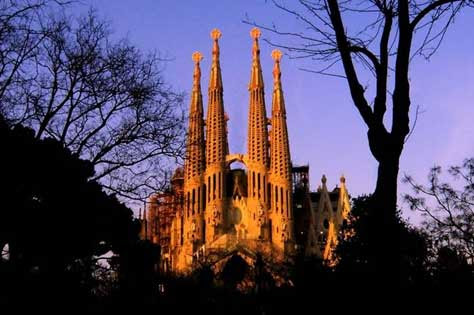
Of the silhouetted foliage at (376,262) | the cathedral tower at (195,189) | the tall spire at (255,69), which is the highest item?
the tall spire at (255,69)

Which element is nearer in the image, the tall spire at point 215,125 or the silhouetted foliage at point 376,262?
the silhouetted foliage at point 376,262

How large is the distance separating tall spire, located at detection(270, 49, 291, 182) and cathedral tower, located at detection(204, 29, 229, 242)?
14.1 ft

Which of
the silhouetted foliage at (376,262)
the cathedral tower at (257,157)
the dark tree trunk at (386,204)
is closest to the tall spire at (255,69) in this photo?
the cathedral tower at (257,157)

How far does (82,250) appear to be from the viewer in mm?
12922

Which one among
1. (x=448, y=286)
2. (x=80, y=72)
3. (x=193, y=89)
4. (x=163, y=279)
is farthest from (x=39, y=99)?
(x=193, y=89)

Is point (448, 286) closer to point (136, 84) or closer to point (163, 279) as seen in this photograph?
point (163, 279)

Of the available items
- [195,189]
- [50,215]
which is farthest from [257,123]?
[50,215]

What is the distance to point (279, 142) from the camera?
60.2 metres

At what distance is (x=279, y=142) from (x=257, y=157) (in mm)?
2333

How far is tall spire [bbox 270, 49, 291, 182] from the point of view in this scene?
59.7 metres

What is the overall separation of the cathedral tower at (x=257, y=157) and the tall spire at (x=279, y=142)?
0.74m

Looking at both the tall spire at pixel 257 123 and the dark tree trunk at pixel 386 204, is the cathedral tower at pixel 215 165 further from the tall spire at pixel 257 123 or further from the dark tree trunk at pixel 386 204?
the dark tree trunk at pixel 386 204

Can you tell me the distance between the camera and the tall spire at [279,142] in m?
59.7

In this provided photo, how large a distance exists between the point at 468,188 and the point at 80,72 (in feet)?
47.6
